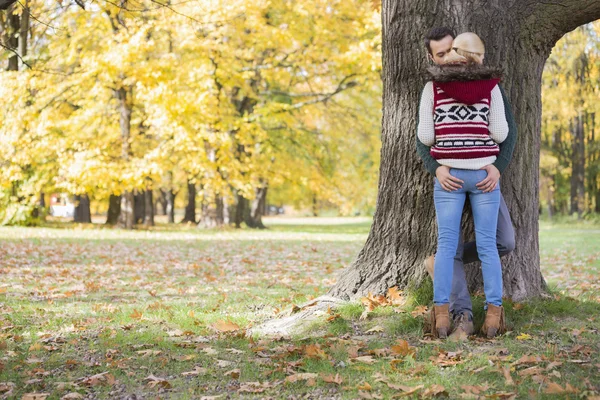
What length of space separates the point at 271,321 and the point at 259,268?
5071 millimetres

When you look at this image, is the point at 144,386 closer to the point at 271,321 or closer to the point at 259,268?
the point at 271,321

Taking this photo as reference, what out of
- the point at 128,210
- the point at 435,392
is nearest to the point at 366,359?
the point at 435,392

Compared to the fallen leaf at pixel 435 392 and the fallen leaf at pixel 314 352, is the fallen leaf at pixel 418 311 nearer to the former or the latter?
the fallen leaf at pixel 314 352

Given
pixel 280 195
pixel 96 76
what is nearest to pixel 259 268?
pixel 96 76

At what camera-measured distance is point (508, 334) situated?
417 cm

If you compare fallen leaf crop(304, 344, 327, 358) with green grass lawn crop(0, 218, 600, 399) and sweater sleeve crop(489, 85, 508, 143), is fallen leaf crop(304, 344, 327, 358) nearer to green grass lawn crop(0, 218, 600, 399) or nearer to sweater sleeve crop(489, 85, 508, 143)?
green grass lawn crop(0, 218, 600, 399)

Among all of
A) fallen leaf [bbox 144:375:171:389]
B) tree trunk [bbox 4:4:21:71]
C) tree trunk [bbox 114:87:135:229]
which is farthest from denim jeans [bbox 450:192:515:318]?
tree trunk [bbox 4:4:21:71]

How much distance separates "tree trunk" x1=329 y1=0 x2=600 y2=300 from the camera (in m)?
4.66

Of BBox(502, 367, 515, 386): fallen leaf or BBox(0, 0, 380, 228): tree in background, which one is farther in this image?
BBox(0, 0, 380, 228): tree in background

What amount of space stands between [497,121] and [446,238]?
86 centimetres

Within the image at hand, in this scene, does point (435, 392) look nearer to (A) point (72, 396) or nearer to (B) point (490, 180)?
(B) point (490, 180)

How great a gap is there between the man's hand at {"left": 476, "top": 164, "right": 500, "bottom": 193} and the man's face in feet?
2.74

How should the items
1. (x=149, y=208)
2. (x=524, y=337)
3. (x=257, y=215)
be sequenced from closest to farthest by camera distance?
1. (x=524, y=337)
2. (x=257, y=215)
3. (x=149, y=208)

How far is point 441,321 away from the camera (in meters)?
4.18
